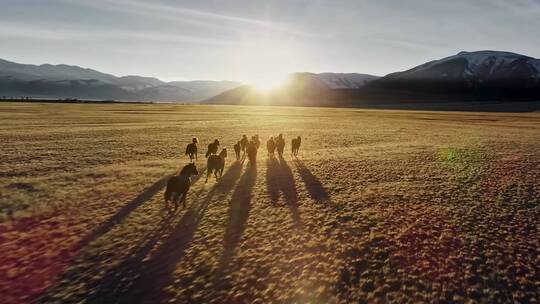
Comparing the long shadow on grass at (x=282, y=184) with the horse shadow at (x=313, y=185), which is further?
the horse shadow at (x=313, y=185)

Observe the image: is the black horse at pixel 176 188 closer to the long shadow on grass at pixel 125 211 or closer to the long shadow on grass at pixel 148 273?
the long shadow on grass at pixel 148 273

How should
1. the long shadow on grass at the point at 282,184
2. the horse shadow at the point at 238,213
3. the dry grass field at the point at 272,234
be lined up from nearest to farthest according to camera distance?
the dry grass field at the point at 272,234 → the horse shadow at the point at 238,213 → the long shadow on grass at the point at 282,184

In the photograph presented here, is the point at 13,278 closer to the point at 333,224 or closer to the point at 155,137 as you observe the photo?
the point at 333,224

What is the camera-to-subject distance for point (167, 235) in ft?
34.8

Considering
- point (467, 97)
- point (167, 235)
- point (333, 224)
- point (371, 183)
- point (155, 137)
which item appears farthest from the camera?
point (467, 97)

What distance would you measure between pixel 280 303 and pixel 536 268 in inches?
280

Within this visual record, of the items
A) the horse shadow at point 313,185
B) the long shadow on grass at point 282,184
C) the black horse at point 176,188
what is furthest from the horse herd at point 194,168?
the horse shadow at point 313,185

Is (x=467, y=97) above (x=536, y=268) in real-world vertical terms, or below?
above

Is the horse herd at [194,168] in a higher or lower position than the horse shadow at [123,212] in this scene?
higher

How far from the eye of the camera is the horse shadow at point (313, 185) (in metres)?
14.2

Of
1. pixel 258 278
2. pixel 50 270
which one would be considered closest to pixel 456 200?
pixel 258 278

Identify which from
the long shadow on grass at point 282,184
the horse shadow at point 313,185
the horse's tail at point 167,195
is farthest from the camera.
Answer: the horse shadow at point 313,185

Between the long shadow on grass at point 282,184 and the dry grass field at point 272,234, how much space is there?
114 mm

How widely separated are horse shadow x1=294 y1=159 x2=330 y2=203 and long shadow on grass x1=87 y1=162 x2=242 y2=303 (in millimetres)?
5489
